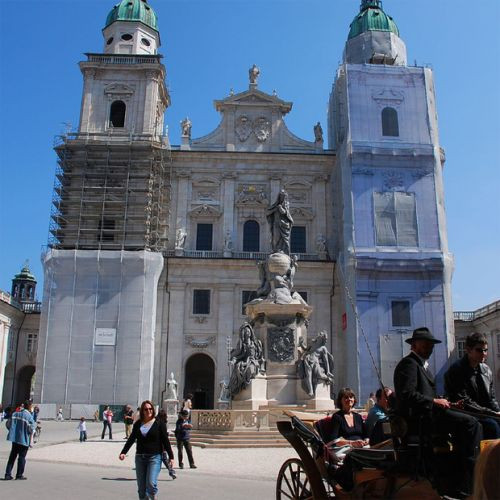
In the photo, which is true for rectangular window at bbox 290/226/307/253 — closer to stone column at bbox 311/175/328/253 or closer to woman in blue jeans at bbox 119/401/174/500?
stone column at bbox 311/175/328/253

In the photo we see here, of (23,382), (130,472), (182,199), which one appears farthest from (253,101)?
(130,472)

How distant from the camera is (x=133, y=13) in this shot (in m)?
40.5

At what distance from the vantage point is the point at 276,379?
52.2ft

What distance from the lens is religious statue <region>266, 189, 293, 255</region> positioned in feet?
57.9

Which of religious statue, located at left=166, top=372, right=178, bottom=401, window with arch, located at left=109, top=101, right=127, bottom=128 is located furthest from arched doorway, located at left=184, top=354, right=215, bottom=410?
window with arch, located at left=109, top=101, right=127, bottom=128

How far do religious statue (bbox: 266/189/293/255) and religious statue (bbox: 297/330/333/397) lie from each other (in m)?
2.93

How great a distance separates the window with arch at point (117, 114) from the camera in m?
37.0

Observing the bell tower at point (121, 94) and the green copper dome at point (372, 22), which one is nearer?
the bell tower at point (121, 94)

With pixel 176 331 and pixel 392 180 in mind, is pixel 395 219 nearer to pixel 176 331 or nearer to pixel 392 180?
pixel 392 180

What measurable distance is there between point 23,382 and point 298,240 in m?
23.1

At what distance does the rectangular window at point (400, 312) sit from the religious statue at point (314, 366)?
16783 mm

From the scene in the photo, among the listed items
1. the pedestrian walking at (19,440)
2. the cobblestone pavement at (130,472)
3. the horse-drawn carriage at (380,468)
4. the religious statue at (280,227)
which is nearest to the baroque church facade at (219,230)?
the religious statue at (280,227)

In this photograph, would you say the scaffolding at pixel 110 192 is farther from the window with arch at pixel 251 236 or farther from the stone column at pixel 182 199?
the window with arch at pixel 251 236

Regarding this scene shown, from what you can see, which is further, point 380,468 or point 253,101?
point 253,101
